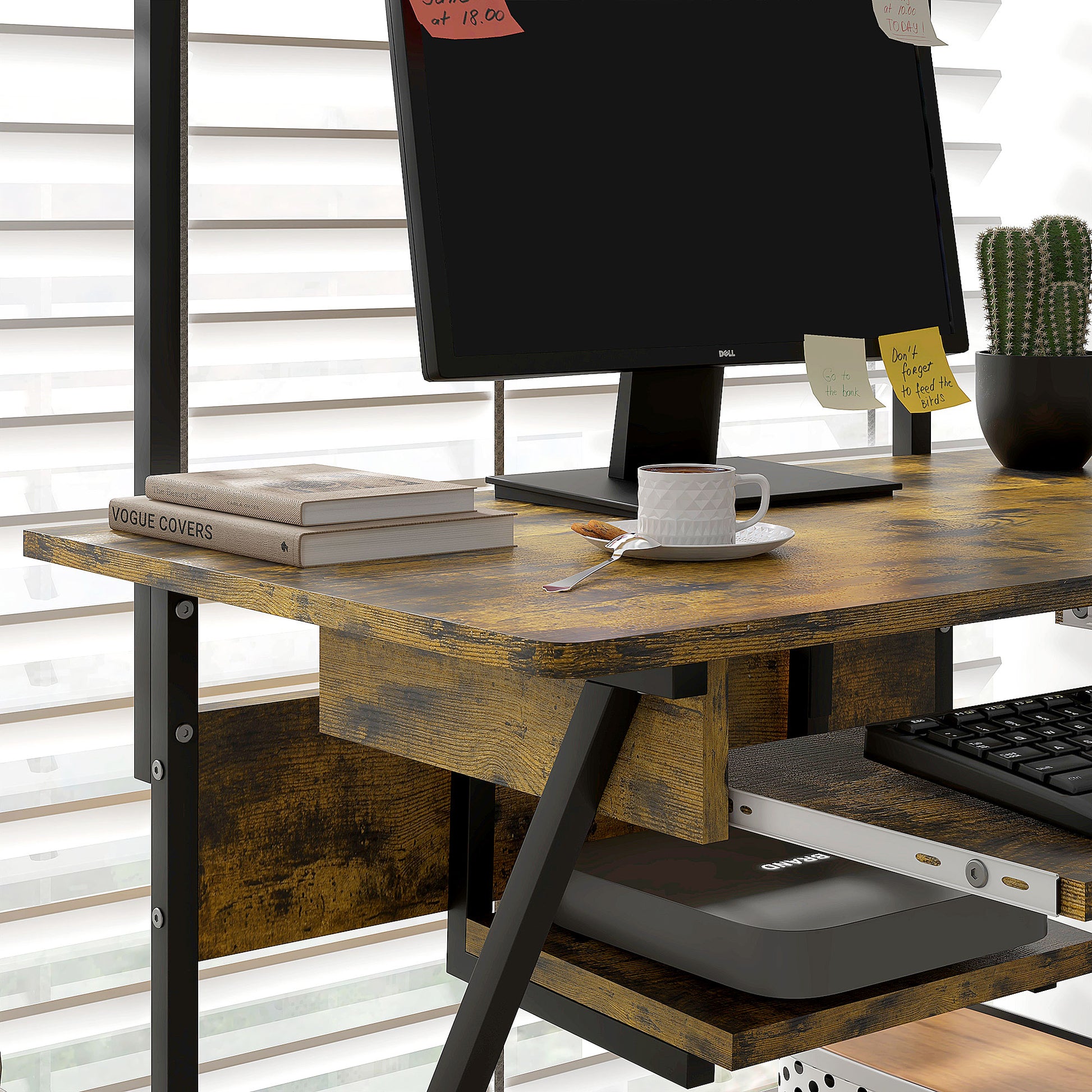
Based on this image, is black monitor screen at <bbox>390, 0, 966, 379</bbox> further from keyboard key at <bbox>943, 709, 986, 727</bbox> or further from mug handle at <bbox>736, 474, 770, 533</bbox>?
keyboard key at <bbox>943, 709, 986, 727</bbox>

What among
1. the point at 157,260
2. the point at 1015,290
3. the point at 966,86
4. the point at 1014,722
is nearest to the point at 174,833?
the point at 157,260

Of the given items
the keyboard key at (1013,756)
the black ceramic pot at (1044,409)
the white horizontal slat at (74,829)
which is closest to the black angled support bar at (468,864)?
the white horizontal slat at (74,829)

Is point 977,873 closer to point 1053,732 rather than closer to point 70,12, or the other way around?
point 1053,732

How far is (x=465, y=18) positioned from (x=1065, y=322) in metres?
0.79

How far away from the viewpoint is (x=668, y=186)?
1.45 meters

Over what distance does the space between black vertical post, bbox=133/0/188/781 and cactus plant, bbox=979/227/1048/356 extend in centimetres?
90

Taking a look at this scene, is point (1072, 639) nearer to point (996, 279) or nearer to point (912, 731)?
point (996, 279)

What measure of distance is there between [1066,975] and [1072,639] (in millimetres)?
1333

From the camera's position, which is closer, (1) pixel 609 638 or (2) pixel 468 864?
(1) pixel 609 638

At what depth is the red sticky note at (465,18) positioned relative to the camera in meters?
1.31

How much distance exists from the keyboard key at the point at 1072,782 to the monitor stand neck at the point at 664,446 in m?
0.50

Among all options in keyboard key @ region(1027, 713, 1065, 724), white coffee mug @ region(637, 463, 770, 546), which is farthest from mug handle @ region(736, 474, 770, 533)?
keyboard key @ region(1027, 713, 1065, 724)

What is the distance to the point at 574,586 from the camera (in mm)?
1021

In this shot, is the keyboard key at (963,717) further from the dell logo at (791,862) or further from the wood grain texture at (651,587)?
the dell logo at (791,862)
